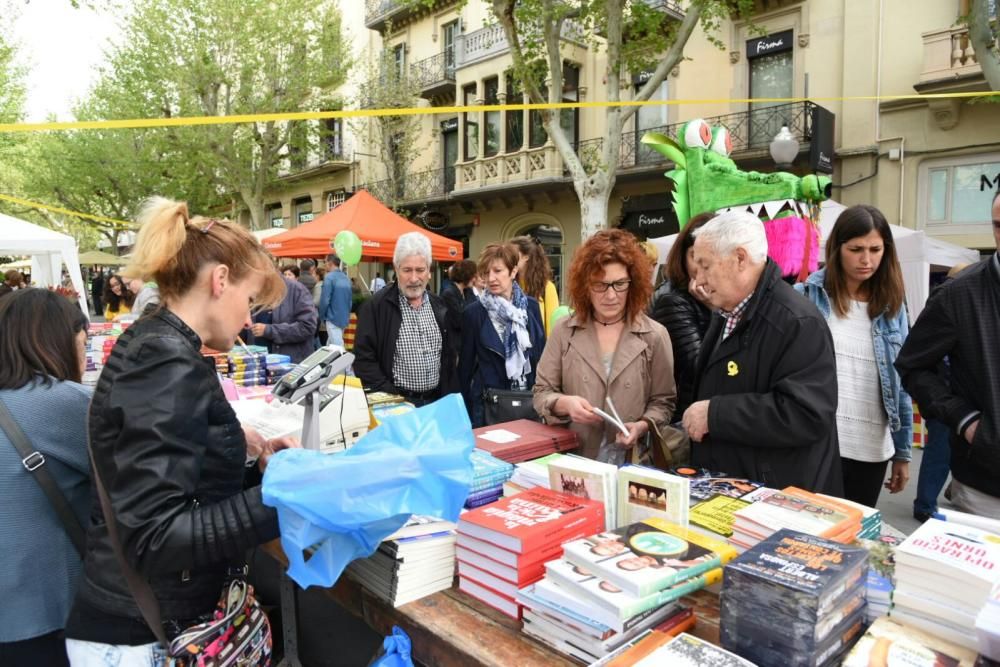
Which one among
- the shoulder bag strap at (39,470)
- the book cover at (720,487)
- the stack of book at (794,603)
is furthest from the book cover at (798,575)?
the shoulder bag strap at (39,470)

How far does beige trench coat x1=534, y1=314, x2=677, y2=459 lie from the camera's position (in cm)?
257

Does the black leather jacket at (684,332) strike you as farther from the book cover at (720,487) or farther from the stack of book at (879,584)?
the stack of book at (879,584)

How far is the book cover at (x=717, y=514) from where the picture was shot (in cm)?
162

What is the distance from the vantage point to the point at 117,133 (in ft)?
75.5

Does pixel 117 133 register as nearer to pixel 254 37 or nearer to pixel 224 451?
pixel 254 37

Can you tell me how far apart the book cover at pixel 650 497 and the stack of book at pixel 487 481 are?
1.34 feet

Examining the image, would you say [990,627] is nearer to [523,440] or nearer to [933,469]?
[523,440]

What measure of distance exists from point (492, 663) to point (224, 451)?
75 cm

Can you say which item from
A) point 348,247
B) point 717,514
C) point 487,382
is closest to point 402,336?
point 487,382

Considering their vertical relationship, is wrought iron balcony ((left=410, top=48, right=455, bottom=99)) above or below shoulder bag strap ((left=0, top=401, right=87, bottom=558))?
above

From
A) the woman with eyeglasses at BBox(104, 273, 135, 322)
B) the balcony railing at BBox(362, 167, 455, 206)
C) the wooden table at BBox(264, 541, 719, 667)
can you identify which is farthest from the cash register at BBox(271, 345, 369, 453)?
the balcony railing at BBox(362, 167, 455, 206)

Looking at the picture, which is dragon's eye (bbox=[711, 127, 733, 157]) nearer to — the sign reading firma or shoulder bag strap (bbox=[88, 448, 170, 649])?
shoulder bag strap (bbox=[88, 448, 170, 649])

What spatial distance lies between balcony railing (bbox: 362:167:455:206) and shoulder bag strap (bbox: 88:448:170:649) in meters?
18.6

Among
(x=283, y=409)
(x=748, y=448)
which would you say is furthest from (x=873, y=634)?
(x=283, y=409)
